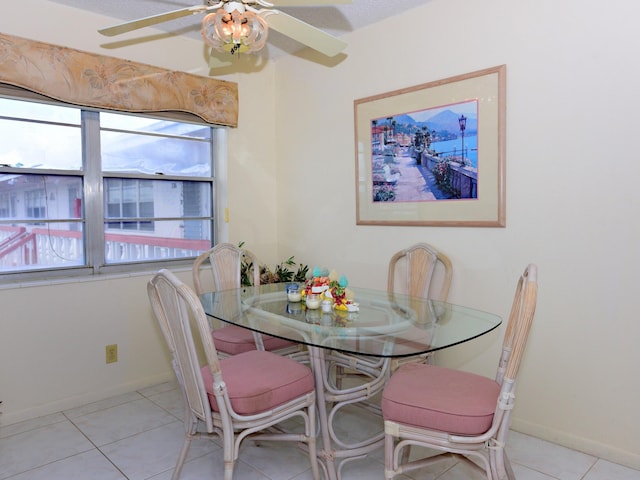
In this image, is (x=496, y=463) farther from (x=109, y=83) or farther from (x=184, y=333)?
(x=109, y=83)

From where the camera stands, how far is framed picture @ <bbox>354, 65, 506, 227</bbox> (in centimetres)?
259

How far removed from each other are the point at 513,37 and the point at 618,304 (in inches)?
58.6

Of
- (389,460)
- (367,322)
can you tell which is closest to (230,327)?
(367,322)

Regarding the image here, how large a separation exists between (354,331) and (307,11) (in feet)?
6.70

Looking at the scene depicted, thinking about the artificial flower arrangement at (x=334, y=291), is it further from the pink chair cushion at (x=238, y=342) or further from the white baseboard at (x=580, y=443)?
the white baseboard at (x=580, y=443)

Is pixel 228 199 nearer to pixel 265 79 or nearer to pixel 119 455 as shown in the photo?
pixel 265 79

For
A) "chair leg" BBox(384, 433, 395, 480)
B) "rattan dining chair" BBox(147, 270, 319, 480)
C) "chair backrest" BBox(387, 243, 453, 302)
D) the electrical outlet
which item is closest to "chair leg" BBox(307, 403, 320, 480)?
"rattan dining chair" BBox(147, 270, 319, 480)

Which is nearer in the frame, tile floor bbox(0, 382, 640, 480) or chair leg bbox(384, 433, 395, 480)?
chair leg bbox(384, 433, 395, 480)

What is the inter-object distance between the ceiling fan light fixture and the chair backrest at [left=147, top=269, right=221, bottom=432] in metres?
1.01

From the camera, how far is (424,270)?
280 cm

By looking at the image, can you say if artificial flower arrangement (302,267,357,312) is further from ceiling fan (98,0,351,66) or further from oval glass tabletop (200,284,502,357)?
ceiling fan (98,0,351,66)

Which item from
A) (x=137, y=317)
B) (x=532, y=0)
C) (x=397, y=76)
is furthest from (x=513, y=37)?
(x=137, y=317)

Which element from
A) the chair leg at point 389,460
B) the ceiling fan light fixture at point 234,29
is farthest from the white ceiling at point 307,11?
the chair leg at point 389,460

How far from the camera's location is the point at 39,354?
276 cm
